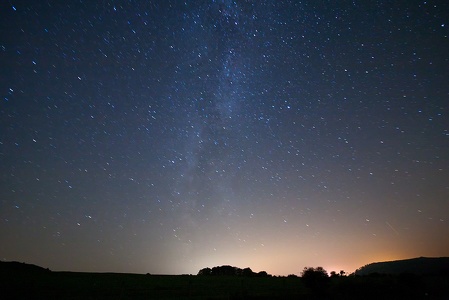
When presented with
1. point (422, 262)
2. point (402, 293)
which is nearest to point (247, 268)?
point (402, 293)

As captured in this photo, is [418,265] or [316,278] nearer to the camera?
[316,278]

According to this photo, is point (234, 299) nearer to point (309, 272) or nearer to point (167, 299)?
point (167, 299)

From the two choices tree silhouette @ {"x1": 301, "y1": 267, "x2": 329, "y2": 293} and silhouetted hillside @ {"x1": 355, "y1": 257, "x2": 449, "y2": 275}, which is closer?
tree silhouette @ {"x1": 301, "y1": 267, "x2": 329, "y2": 293}

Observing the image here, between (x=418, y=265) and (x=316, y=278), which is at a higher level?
(x=418, y=265)

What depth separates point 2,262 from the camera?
193 feet

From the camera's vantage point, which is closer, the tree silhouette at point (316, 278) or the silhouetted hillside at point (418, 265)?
the tree silhouette at point (316, 278)

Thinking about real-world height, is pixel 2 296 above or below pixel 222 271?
below

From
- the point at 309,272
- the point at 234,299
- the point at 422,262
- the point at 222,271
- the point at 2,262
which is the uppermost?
the point at 422,262

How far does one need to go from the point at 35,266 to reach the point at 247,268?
78.3 metres

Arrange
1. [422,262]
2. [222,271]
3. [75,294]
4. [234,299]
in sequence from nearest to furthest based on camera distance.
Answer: [234,299] < [75,294] < [222,271] < [422,262]

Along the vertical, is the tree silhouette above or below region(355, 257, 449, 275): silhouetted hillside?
below

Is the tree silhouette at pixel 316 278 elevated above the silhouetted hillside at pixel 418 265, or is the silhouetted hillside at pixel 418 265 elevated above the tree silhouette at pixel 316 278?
the silhouetted hillside at pixel 418 265

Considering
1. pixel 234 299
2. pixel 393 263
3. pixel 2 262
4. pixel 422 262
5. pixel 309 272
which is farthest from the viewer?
pixel 393 263

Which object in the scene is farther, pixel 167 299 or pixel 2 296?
pixel 167 299
